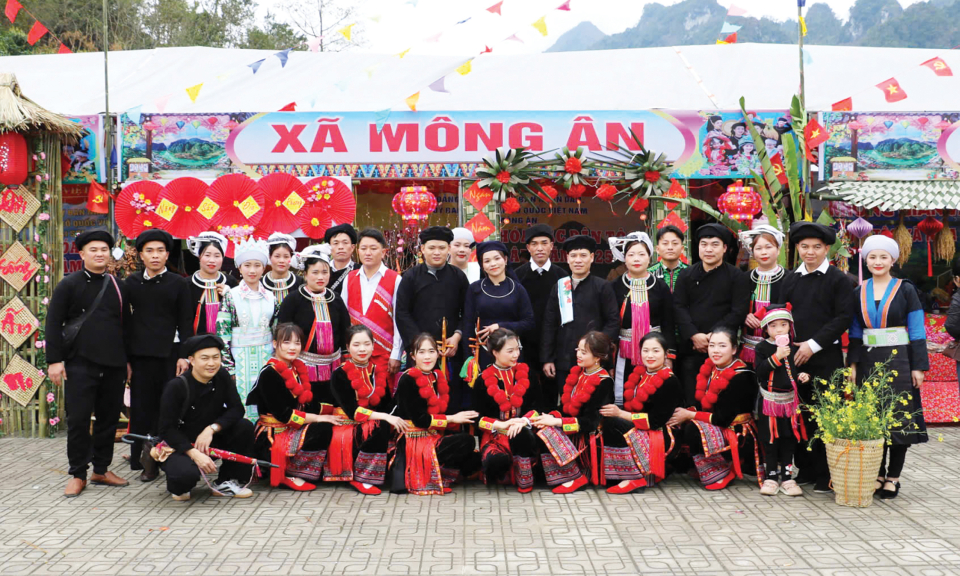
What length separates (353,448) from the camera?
4.84 meters

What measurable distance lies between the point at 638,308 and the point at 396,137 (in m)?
3.19

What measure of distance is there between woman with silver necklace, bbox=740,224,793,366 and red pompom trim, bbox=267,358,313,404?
253 cm

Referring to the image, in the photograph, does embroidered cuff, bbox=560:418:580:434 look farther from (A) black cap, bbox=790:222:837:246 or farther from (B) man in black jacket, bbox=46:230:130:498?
(B) man in black jacket, bbox=46:230:130:498

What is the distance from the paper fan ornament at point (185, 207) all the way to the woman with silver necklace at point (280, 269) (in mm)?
1905

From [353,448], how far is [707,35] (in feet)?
107

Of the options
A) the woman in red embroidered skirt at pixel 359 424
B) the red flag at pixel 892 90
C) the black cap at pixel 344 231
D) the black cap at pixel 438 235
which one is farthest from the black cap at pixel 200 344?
the red flag at pixel 892 90

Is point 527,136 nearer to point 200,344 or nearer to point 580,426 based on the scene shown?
point 580,426

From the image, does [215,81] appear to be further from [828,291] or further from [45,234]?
[828,291]

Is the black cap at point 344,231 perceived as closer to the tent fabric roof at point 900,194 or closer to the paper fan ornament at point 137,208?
the paper fan ornament at point 137,208

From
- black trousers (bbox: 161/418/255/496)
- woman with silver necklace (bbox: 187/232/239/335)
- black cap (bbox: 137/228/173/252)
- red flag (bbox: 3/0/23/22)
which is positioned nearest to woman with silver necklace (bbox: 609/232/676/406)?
black trousers (bbox: 161/418/255/496)

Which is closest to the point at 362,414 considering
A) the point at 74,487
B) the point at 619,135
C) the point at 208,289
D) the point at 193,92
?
the point at 208,289

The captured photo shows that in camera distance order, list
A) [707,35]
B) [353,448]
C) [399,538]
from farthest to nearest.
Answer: [707,35]
[353,448]
[399,538]

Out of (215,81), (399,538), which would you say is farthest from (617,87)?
(399,538)

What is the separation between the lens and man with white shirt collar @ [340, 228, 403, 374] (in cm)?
524
